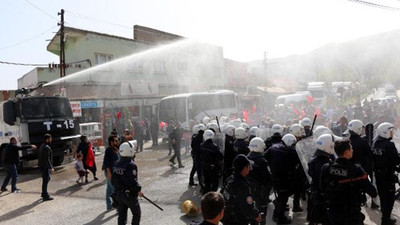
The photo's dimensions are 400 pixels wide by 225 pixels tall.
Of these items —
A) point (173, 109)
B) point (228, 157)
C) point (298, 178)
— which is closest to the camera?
point (298, 178)

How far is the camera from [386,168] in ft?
20.0

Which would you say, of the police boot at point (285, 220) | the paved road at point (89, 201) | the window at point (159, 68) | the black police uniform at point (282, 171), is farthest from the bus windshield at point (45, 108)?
the window at point (159, 68)

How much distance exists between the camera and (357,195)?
14.3 feet

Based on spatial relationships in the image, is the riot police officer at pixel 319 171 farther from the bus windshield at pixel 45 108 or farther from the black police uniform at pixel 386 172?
the bus windshield at pixel 45 108

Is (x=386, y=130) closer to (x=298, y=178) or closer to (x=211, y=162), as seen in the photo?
(x=298, y=178)

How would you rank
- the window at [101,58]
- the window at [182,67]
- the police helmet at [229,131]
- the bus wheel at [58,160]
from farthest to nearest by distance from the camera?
1. the window at [182,67]
2. the window at [101,58]
3. the bus wheel at [58,160]
4. the police helmet at [229,131]

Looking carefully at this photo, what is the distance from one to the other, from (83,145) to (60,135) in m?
2.82

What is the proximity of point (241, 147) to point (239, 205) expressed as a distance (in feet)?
12.2

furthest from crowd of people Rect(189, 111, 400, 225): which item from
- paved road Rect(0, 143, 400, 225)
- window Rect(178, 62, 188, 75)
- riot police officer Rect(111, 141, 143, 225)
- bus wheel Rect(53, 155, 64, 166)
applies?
window Rect(178, 62, 188, 75)

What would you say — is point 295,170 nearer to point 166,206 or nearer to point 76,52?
point 166,206

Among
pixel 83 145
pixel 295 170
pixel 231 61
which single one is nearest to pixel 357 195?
pixel 295 170

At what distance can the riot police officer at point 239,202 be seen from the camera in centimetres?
437

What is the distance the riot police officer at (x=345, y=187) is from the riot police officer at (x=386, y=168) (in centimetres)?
205

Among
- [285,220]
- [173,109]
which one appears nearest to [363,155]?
[285,220]
